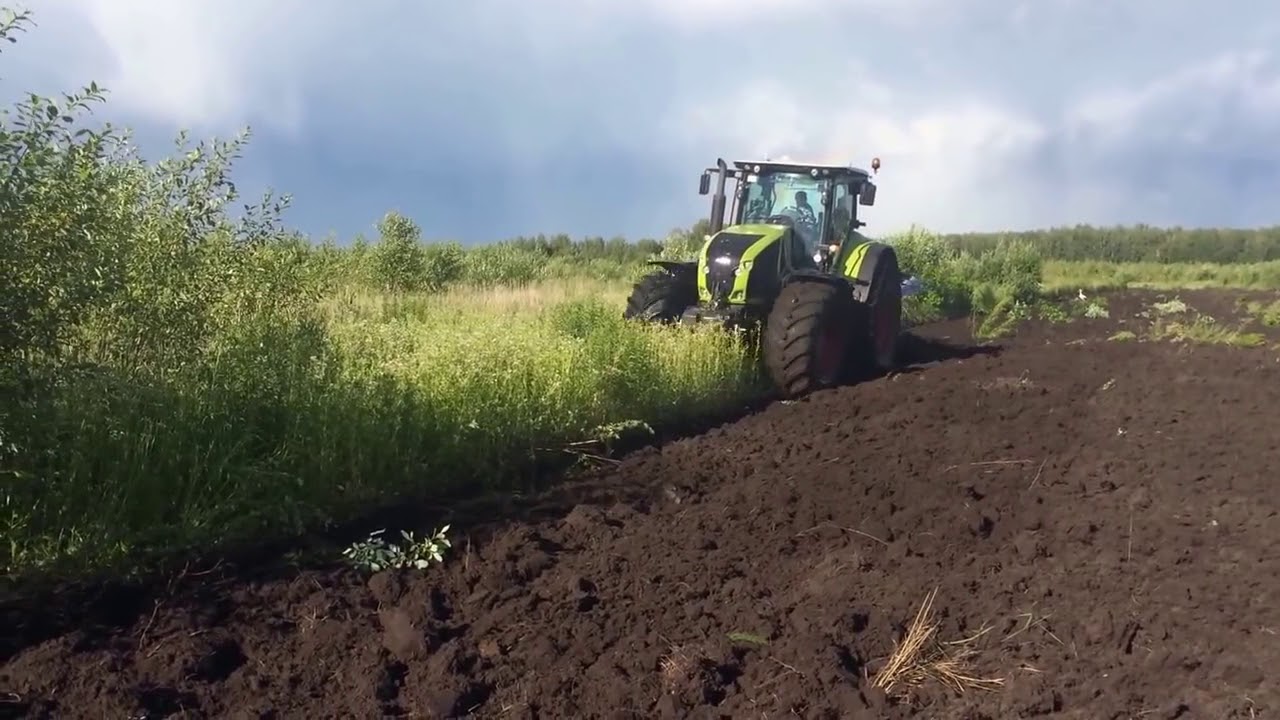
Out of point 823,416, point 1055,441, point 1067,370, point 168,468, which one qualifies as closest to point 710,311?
point 823,416

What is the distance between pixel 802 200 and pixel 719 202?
3.00 feet

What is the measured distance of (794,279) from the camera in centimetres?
996

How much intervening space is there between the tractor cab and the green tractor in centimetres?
1

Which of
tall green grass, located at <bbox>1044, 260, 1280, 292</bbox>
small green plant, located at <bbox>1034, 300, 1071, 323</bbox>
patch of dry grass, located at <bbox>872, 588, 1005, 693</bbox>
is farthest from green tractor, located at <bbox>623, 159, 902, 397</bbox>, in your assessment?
tall green grass, located at <bbox>1044, 260, 1280, 292</bbox>

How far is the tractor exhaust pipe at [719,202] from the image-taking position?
35.6ft

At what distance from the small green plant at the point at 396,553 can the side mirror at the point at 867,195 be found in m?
7.40

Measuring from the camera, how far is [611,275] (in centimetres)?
2814

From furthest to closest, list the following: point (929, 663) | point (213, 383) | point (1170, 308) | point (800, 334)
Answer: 1. point (1170, 308)
2. point (800, 334)
3. point (213, 383)
4. point (929, 663)

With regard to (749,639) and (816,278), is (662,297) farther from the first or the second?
(749,639)

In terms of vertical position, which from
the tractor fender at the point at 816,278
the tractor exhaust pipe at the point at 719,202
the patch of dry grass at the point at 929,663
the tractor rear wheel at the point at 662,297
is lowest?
the patch of dry grass at the point at 929,663

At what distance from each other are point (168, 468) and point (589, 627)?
229 centimetres

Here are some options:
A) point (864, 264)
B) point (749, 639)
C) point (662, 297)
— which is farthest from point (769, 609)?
point (864, 264)

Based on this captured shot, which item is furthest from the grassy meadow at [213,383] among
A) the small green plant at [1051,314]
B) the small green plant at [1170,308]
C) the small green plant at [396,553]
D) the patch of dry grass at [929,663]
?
the small green plant at [1170,308]

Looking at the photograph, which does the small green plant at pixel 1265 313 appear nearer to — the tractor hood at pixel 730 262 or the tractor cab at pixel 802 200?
the tractor cab at pixel 802 200
